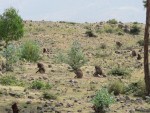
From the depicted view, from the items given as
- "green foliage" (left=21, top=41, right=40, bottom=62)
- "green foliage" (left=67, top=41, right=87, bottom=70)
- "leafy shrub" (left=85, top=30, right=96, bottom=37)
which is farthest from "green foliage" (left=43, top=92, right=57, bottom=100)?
"leafy shrub" (left=85, top=30, right=96, bottom=37)

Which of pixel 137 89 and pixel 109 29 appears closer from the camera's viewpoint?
pixel 137 89

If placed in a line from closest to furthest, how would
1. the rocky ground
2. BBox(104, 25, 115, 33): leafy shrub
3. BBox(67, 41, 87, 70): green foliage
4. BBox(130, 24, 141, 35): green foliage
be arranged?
the rocky ground
BBox(67, 41, 87, 70): green foliage
BBox(104, 25, 115, 33): leafy shrub
BBox(130, 24, 141, 35): green foliage

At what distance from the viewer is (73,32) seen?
256 ft

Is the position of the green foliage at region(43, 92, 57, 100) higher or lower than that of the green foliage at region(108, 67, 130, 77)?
higher

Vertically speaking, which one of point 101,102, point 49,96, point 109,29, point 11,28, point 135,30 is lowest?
point 49,96

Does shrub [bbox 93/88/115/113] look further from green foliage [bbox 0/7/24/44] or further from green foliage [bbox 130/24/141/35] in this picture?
green foliage [bbox 130/24/141/35]

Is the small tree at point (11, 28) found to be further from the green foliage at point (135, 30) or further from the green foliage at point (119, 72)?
the green foliage at point (135, 30)

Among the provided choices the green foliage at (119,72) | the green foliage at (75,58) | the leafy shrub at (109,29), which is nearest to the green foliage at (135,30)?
the leafy shrub at (109,29)

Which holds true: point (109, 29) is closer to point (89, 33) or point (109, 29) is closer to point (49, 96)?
point (89, 33)

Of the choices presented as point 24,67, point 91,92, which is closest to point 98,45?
point 24,67

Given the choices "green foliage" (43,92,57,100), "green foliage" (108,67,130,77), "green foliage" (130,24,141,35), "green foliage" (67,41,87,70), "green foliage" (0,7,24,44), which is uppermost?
"green foliage" (0,7,24,44)

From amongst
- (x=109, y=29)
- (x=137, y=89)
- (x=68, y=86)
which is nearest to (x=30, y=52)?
(x=68, y=86)

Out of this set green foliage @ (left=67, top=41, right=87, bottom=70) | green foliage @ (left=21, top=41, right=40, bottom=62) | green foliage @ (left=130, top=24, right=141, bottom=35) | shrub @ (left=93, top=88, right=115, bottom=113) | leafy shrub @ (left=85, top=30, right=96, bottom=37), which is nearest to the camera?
shrub @ (left=93, top=88, right=115, bottom=113)

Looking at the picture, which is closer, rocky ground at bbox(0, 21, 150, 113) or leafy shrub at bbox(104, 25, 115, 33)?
rocky ground at bbox(0, 21, 150, 113)
